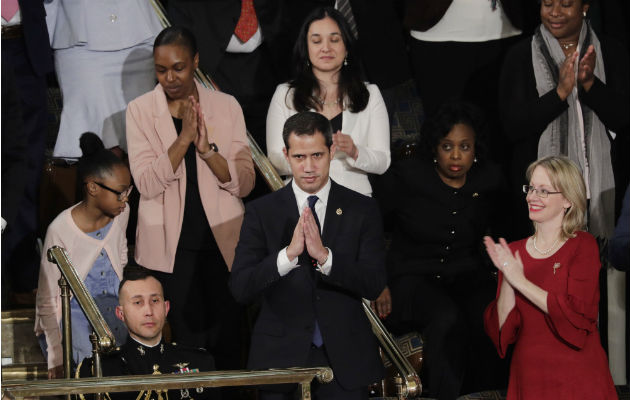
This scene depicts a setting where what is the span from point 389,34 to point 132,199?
1815 mm

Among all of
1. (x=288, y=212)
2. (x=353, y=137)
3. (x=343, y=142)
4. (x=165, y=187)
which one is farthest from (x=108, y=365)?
(x=353, y=137)

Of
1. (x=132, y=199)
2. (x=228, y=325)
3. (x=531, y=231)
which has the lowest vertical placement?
(x=228, y=325)

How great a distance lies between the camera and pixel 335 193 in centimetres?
465

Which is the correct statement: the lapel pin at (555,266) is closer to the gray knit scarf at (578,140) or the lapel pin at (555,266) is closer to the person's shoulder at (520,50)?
the gray knit scarf at (578,140)

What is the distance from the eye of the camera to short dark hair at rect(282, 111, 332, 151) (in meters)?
4.68

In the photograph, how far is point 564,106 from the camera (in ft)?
19.4

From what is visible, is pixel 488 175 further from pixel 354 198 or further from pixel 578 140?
pixel 354 198

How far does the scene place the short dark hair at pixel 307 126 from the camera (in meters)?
4.68

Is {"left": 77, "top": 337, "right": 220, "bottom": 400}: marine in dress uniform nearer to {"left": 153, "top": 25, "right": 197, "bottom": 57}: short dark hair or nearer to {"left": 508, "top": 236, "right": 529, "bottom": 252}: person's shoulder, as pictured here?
{"left": 508, "top": 236, "right": 529, "bottom": 252}: person's shoulder

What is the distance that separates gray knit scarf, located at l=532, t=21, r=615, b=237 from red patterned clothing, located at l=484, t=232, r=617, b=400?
1.27m

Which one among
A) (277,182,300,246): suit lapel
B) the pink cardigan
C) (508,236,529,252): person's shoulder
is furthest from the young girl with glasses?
(508,236,529,252): person's shoulder

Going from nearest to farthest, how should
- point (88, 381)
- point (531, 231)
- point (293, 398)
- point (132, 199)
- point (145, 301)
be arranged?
point (88, 381) → point (293, 398) → point (145, 301) → point (531, 231) → point (132, 199)

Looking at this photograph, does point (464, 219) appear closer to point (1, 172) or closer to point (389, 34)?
point (389, 34)

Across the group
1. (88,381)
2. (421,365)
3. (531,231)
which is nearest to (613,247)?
(531,231)
